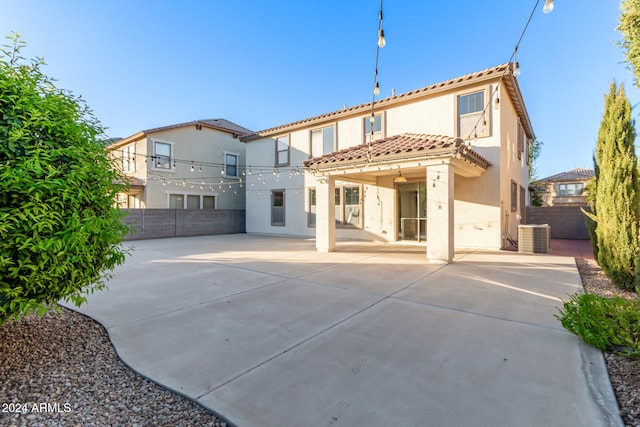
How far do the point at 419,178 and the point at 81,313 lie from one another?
10.1 metres

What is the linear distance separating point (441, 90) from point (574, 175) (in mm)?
26749

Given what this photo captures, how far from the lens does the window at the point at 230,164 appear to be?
61.5 ft

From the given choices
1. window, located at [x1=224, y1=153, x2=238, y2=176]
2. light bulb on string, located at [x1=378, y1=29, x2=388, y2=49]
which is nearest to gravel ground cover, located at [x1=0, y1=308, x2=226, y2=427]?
light bulb on string, located at [x1=378, y1=29, x2=388, y2=49]

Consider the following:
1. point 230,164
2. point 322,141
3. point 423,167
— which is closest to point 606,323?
point 423,167

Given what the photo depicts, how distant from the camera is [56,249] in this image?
2.30 meters

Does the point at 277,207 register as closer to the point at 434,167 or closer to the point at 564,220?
the point at 434,167

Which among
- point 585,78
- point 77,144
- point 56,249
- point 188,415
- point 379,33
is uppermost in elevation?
point 585,78

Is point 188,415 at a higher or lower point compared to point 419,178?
lower

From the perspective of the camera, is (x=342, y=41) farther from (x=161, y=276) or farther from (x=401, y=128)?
(x=161, y=276)

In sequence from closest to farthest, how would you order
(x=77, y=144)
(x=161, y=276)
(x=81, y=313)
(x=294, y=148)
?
(x=77, y=144)
(x=81, y=313)
(x=161, y=276)
(x=294, y=148)

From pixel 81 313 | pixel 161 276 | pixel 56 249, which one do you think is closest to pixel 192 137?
pixel 161 276

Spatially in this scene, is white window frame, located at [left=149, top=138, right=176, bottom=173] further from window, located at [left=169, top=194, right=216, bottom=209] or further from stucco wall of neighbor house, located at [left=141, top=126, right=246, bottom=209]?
window, located at [left=169, top=194, right=216, bottom=209]

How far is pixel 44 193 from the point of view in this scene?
7.61 feet

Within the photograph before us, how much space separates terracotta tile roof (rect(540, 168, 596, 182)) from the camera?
26875 millimetres
